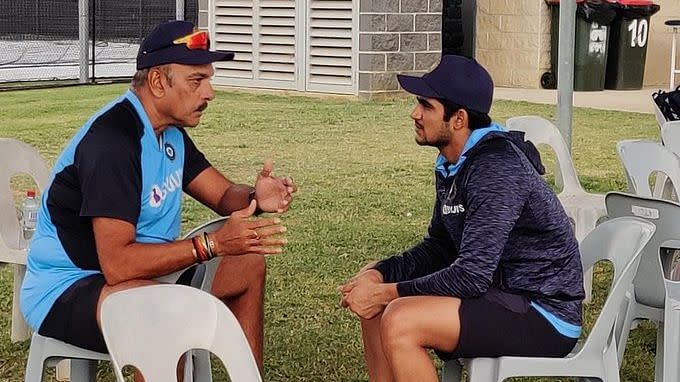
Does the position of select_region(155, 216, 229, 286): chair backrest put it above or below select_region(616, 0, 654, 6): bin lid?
below

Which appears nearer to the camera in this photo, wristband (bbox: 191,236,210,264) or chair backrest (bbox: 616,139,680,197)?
wristband (bbox: 191,236,210,264)

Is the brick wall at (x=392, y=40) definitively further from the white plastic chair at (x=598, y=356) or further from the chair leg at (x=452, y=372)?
the white plastic chair at (x=598, y=356)

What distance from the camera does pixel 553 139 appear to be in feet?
20.8

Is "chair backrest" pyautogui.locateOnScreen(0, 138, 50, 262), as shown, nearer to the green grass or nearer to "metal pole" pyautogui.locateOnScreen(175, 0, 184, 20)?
the green grass

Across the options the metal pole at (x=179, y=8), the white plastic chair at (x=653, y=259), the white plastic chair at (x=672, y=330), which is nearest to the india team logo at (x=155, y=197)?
the white plastic chair at (x=653, y=259)

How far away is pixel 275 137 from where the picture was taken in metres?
11.7

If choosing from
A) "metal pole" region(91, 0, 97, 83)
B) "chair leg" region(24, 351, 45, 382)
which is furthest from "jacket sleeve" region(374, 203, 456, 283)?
"metal pole" region(91, 0, 97, 83)

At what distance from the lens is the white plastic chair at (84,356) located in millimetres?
3842

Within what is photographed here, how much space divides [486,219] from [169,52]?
1.10 metres

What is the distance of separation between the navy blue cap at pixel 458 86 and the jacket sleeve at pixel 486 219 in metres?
0.19

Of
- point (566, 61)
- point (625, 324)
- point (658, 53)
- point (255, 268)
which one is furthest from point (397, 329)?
point (658, 53)

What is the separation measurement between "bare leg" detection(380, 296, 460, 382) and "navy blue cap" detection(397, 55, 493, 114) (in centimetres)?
61

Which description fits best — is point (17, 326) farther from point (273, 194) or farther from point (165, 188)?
point (165, 188)

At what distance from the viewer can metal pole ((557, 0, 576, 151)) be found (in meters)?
7.63
